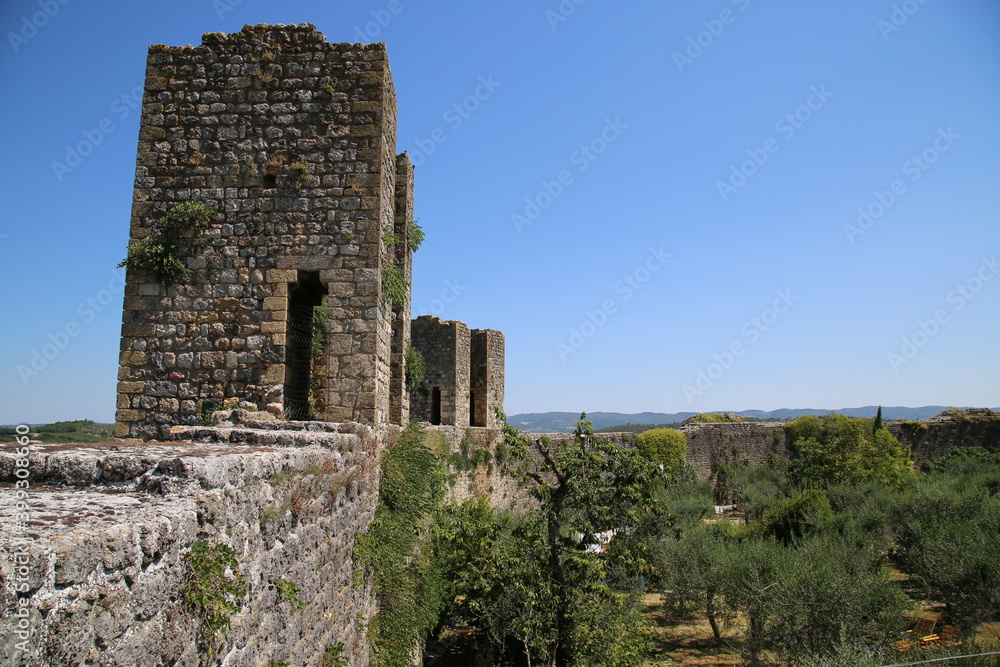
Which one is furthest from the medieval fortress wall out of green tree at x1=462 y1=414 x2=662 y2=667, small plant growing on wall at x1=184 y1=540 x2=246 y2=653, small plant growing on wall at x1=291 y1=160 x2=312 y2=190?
green tree at x1=462 y1=414 x2=662 y2=667

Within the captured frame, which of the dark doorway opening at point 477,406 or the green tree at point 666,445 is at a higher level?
the dark doorway opening at point 477,406

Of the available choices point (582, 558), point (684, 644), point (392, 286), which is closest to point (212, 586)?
point (392, 286)

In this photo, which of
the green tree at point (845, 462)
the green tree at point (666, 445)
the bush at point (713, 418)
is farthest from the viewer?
the bush at point (713, 418)

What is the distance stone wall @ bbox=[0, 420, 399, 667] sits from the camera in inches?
67.5

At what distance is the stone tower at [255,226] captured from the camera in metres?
6.66


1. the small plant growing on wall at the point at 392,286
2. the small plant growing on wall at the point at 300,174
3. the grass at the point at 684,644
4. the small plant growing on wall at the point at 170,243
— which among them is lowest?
the grass at the point at 684,644

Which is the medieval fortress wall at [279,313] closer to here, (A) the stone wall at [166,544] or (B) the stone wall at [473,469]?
(A) the stone wall at [166,544]

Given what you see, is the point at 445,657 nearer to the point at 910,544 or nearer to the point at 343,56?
the point at 343,56

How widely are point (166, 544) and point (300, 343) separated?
5454 mm

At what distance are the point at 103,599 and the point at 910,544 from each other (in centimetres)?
1773

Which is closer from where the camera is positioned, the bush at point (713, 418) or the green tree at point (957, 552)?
the green tree at point (957, 552)

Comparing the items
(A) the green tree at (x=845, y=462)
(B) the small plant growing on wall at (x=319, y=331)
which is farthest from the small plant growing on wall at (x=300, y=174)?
(A) the green tree at (x=845, y=462)

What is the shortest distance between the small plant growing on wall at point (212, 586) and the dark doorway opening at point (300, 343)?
4.22 m

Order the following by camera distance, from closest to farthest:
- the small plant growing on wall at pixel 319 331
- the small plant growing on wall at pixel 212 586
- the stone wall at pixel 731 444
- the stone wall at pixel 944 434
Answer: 1. the small plant growing on wall at pixel 212 586
2. the small plant growing on wall at pixel 319 331
3. the stone wall at pixel 731 444
4. the stone wall at pixel 944 434
